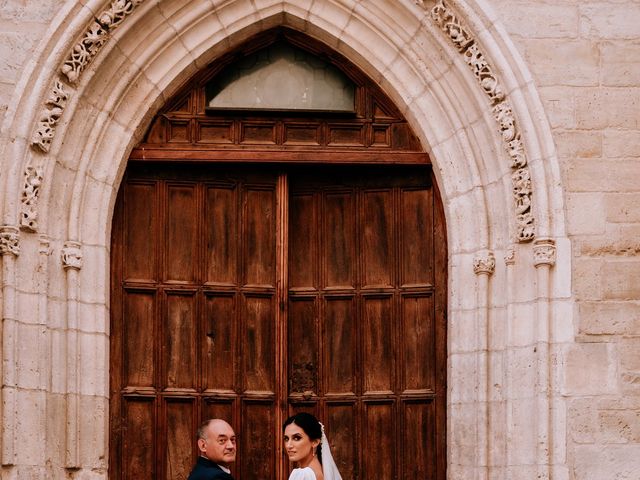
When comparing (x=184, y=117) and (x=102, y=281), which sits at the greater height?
(x=184, y=117)

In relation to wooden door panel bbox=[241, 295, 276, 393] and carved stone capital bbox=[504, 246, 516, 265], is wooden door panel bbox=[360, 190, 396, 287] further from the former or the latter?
carved stone capital bbox=[504, 246, 516, 265]

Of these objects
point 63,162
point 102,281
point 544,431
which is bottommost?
point 544,431

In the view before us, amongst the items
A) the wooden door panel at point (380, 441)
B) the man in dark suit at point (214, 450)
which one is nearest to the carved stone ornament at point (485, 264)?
the wooden door panel at point (380, 441)

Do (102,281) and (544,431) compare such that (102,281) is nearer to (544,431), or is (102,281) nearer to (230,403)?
(230,403)

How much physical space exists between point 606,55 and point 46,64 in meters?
3.41

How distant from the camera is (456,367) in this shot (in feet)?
38.9

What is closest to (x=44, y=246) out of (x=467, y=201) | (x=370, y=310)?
(x=370, y=310)

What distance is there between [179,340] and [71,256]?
95cm

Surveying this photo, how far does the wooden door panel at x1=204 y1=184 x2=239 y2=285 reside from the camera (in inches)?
483

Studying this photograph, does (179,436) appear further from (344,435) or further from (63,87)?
(63,87)

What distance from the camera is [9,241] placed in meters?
11.4

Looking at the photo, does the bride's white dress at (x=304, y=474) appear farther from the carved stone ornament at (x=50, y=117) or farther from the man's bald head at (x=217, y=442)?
the carved stone ornament at (x=50, y=117)

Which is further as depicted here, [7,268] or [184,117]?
[184,117]

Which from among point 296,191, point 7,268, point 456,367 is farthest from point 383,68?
point 7,268
